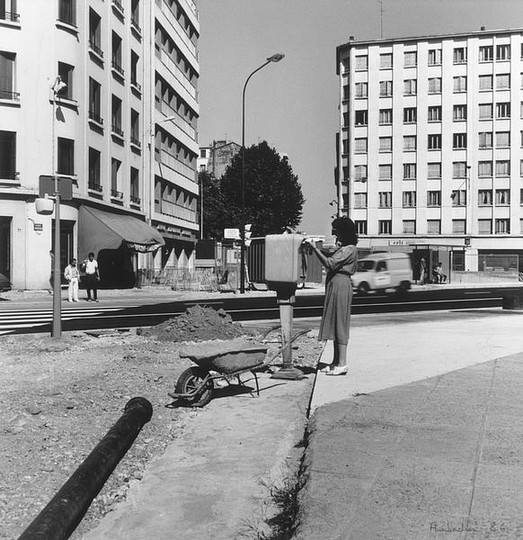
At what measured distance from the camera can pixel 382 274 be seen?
3297 centimetres

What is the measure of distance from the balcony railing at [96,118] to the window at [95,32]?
2.79m

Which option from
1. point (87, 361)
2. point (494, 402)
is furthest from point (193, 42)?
point (494, 402)

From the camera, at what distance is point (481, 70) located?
64.8m

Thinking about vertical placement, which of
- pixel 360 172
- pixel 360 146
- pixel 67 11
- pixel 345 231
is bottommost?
pixel 345 231

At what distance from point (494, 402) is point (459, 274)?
47860 millimetres

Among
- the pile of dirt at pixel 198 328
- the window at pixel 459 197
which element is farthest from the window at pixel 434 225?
the pile of dirt at pixel 198 328

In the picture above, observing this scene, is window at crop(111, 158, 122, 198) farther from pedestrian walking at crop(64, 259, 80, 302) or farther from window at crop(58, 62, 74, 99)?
pedestrian walking at crop(64, 259, 80, 302)

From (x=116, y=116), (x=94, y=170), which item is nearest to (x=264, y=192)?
(x=116, y=116)

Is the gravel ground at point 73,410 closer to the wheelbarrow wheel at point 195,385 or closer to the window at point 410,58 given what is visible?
the wheelbarrow wheel at point 195,385

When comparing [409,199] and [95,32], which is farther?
[409,199]

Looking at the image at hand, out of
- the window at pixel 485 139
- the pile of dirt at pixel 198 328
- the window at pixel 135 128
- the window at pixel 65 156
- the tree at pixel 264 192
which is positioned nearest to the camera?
the pile of dirt at pixel 198 328

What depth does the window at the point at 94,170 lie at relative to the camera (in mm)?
30766

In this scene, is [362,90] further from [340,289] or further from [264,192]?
[340,289]

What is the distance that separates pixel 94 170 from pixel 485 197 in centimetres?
4397
